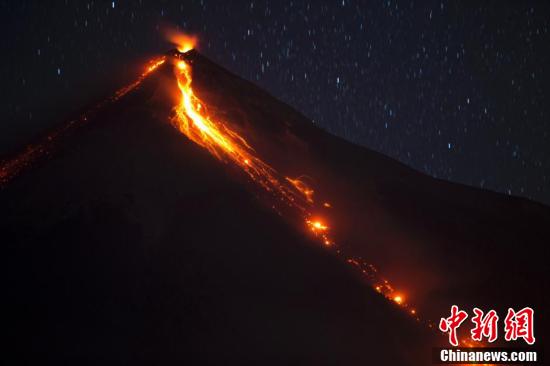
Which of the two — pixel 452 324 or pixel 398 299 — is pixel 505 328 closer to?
pixel 452 324

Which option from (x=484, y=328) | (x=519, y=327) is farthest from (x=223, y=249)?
(x=519, y=327)

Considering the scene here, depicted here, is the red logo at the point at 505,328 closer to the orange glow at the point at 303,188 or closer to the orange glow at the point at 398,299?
the orange glow at the point at 398,299

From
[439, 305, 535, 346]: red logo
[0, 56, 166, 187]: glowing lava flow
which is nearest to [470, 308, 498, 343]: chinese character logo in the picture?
[439, 305, 535, 346]: red logo

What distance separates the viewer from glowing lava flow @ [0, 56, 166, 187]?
17531 mm

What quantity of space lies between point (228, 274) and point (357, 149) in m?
19.4

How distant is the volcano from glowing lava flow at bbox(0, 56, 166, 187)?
0.14m

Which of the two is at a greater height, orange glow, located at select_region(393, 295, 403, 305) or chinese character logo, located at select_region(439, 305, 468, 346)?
orange glow, located at select_region(393, 295, 403, 305)

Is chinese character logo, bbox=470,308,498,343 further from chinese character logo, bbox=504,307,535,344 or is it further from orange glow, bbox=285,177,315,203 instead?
orange glow, bbox=285,177,315,203

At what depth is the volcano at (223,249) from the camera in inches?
447

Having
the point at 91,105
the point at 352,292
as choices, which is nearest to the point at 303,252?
the point at 352,292

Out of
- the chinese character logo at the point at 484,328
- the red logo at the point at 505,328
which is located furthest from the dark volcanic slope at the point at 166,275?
the chinese character logo at the point at 484,328

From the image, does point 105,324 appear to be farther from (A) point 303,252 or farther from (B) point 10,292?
(A) point 303,252

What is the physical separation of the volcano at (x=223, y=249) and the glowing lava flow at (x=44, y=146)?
144 millimetres

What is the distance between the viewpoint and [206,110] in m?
24.9
